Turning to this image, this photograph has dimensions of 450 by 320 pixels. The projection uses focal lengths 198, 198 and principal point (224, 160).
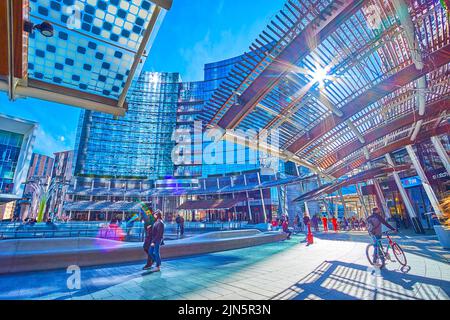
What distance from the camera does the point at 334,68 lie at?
505 cm

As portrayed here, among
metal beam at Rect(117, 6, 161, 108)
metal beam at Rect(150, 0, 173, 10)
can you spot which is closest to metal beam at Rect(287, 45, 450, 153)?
metal beam at Rect(150, 0, 173, 10)

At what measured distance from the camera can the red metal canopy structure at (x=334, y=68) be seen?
408 cm

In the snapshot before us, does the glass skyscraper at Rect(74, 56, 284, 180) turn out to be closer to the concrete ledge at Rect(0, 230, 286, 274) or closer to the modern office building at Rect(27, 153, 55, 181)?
the concrete ledge at Rect(0, 230, 286, 274)

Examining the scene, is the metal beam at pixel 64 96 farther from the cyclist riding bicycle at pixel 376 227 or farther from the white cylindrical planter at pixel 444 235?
the white cylindrical planter at pixel 444 235

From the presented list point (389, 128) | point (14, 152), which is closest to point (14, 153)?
point (14, 152)

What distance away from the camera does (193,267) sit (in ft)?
22.2

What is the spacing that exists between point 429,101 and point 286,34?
23.6 ft

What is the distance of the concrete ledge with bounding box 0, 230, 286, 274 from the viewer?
20.4 feet

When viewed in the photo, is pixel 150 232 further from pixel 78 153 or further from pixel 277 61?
pixel 78 153

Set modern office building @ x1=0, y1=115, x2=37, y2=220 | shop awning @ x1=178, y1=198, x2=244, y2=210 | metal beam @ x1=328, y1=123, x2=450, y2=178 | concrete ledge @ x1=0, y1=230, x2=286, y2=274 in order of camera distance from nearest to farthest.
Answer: concrete ledge @ x1=0, y1=230, x2=286, y2=274, metal beam @ x1=328, y1=123, x2=450, y2=178, modern office building @ x1=0, y1=115, x2=37, y2=220, shop awning @ x1=178, y1=198, x2=244, y2=210

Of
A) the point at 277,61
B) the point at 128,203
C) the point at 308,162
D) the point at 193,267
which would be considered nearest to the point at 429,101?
the point at 308,162

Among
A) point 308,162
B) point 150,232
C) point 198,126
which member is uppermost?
point 198,126

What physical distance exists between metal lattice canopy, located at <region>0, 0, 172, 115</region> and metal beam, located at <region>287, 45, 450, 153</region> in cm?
559

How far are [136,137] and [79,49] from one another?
226ft
